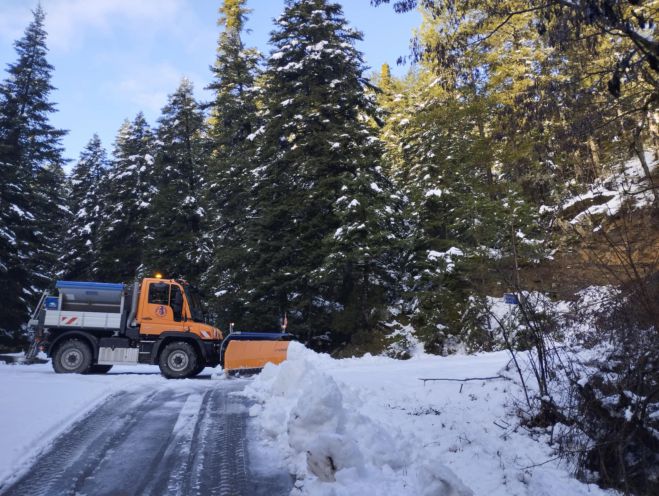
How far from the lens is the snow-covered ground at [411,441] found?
176 inches

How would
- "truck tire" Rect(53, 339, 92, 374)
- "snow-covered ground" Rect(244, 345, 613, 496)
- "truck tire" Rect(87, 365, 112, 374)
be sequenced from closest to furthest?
1. "snow-covered ground" Rect(244, 345, 613, 496)
2. "truck tire" Rect(53, 339, 92, 374)
3. "truck tire" Rect(87, 365, 112, 374)

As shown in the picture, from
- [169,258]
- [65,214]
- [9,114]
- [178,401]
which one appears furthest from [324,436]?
[65,214]

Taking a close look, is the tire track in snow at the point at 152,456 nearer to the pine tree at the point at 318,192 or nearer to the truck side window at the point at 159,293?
the truck side window at the point at 159,293

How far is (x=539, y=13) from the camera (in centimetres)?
780

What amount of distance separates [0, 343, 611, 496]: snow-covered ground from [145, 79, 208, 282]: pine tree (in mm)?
17512

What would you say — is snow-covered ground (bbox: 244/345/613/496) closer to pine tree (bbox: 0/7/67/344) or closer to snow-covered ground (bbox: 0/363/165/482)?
snow-covered ground (bbox: 0/363/165/482)

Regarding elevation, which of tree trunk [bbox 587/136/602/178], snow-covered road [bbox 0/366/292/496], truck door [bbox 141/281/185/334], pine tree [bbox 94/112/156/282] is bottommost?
snow-covered road [bbox 0/366/292/496]

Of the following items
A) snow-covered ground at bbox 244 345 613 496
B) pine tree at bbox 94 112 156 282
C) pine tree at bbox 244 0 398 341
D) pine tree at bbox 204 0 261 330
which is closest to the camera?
snow-covered ground at bbox 244 345 613 496

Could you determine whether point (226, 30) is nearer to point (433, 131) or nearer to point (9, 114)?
point (9, 114)

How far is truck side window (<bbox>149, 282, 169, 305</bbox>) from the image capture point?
1416 centimetres

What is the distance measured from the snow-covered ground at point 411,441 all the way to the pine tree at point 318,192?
9.49 meters

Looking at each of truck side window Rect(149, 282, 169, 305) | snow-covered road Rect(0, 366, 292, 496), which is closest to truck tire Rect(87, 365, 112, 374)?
truck side window Rect(149, 282, 169, 305)

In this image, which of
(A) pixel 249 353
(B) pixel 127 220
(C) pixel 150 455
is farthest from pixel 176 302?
(B) pixel 127 220

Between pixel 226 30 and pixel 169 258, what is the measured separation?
51.9ft
